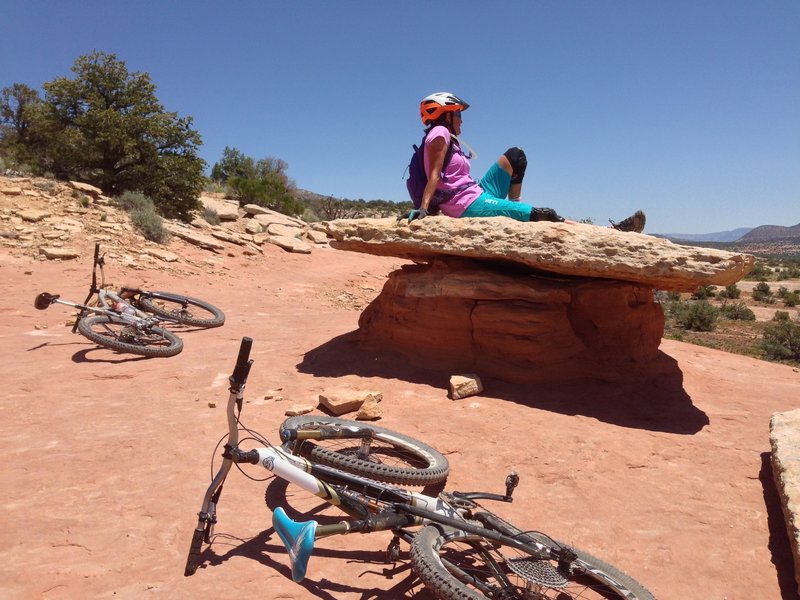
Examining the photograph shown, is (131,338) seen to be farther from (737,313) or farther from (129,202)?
(737,313)

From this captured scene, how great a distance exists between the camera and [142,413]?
4523 mm

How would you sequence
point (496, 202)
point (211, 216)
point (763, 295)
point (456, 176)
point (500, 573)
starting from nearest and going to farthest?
1. point (500, 573)
2. point (496, 202)
3. point (456, 176)
4. point (211, 216)
5. point (763, 295)

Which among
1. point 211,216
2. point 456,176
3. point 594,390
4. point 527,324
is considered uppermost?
point 456,176

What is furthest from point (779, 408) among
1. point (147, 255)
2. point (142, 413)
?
point (147, 255)

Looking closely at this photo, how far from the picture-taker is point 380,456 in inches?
148

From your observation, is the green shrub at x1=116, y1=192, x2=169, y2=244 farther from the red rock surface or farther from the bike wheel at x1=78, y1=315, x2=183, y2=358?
the red rock surface

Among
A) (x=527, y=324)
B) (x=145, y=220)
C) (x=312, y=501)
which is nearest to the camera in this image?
(x=312, y=501)

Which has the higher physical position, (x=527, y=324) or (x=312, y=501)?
(x=527, y=324)

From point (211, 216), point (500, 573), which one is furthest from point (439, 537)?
point (211, 216)

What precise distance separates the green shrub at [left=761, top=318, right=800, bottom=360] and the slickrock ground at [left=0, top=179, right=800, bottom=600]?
5.56m

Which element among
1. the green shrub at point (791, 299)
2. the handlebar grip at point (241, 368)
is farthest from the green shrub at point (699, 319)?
the handlebar grip at point (241, 368)

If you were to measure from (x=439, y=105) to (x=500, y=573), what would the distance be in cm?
464

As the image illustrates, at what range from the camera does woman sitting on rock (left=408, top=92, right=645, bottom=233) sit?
5.34 m

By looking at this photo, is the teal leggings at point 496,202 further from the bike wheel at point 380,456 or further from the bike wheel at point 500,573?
the bike wheel at point 500,573
